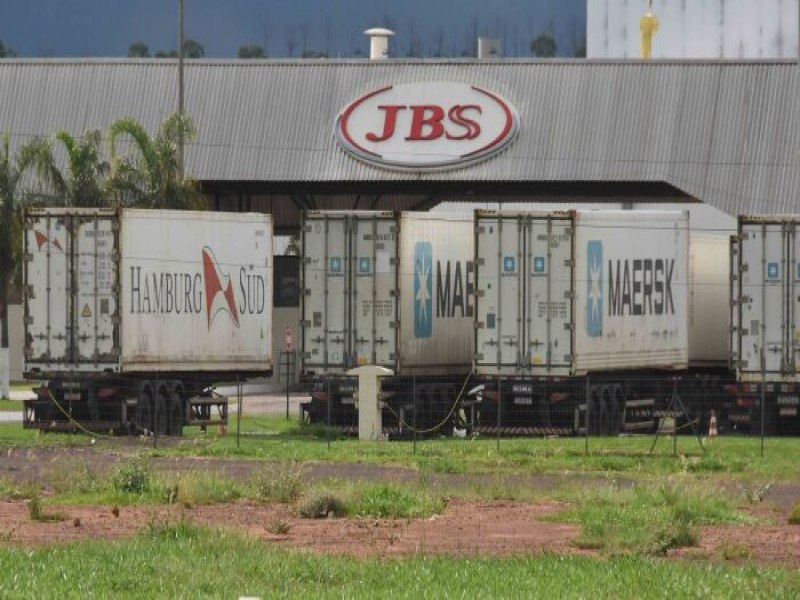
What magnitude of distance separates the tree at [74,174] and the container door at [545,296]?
1676 cm

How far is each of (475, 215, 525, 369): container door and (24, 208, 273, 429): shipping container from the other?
214 inches

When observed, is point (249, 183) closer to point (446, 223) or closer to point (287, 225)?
point (287, 225)

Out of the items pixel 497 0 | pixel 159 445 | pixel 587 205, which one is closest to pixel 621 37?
pixel 497 0

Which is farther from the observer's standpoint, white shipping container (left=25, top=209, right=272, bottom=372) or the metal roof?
the metal roof

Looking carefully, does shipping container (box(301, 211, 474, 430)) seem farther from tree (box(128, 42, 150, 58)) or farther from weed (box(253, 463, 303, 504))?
tree (box(128, 42, 150, 58))

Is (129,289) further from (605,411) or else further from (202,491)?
(202,491)

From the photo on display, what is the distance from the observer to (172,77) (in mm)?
59688

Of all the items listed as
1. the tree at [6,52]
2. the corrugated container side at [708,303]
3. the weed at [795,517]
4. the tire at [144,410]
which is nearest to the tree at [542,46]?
the tree at [6,52]

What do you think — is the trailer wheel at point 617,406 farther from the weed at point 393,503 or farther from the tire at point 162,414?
the weed at point 393,503

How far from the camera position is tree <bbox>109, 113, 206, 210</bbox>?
50469 millimetres

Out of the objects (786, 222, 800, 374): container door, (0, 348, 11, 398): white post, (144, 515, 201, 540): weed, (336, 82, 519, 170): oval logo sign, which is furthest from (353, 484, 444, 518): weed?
(336, 82, 519, 170): oval logo sign

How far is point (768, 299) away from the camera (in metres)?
37.3

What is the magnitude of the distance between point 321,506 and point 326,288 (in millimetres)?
15862

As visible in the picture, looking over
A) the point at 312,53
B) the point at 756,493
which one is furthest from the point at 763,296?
the point at 312,53
